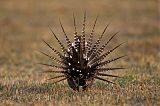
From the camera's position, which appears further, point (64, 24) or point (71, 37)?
point (64, 24)

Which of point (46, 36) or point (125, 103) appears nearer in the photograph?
→ point (125, 103)

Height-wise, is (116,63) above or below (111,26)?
below

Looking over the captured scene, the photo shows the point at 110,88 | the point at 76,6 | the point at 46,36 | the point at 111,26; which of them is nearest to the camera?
the point at 110,88

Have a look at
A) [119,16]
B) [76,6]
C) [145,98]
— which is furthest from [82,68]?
[76,6]

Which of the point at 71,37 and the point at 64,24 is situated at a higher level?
the point at 64,24

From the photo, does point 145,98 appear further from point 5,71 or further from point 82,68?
point 5,71

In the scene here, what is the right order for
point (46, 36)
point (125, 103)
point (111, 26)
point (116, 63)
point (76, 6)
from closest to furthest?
point (125, 103) < point (116, 63) < point (46, 36) < point (111, 26) < point (76, 6)

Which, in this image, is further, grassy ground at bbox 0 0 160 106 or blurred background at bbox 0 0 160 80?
blurred background at bbox 0 0 160 80

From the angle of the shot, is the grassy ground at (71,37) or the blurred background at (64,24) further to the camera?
the blurred background at (64,24)
